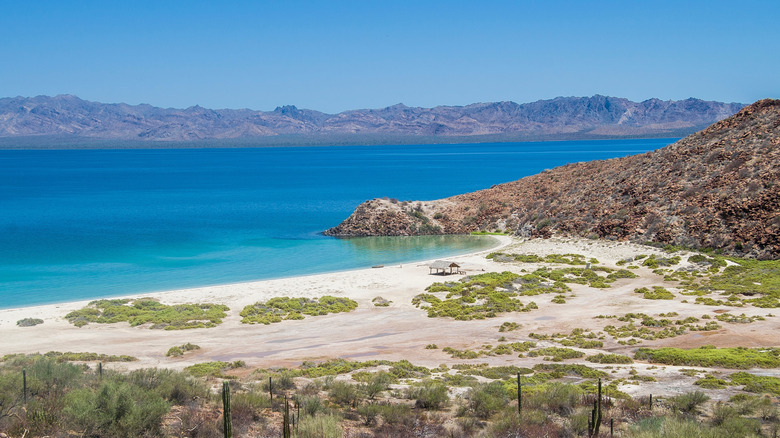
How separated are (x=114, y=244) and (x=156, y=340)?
105 ft

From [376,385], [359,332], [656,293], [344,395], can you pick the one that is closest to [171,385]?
[344,395]

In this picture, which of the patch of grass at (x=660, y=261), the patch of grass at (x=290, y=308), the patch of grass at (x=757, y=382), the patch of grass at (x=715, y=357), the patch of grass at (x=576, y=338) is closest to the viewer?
the patch of grass at (x=757, y=382)

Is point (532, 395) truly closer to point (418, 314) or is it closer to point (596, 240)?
point (418, 314)

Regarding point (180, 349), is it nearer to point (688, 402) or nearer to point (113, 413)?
point (113, 413)

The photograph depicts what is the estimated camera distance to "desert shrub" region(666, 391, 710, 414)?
645 inches

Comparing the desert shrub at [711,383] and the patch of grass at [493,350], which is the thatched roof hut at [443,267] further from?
the desert shrub at [711,383]

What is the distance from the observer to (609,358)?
22.3 m

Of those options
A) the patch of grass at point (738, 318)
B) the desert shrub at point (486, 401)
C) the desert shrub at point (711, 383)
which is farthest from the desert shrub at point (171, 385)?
the patch of grass at point (738, 318)

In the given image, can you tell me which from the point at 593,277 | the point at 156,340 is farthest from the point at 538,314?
the point at 156,340

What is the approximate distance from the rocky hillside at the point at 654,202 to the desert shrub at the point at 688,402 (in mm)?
24858

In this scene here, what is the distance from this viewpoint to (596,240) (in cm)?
4794

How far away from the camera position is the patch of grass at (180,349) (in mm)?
23781

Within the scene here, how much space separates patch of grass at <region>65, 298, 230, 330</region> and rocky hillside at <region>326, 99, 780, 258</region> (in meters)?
29.6

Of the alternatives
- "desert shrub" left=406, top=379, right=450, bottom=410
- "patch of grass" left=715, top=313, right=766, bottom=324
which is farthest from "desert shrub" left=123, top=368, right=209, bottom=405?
"patch of grass" left=715, top=313, right=766, bottom=324
